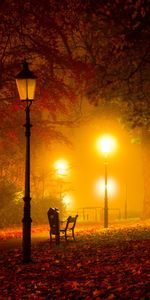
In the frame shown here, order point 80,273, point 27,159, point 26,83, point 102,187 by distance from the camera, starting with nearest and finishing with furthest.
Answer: point 80,273, point 27,159, point 26,83, point 102,187

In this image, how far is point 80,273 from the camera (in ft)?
32.5

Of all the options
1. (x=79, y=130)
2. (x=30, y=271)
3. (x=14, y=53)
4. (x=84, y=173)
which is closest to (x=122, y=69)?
(x=14, y=53)

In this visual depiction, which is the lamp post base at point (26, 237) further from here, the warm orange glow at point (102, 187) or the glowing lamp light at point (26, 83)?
the warm orange glow at point (102, 187)

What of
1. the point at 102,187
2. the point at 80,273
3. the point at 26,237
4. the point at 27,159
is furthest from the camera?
the point at 102,187

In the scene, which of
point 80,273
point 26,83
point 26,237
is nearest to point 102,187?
point 26,237

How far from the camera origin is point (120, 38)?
14.4 m

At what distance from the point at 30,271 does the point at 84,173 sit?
2177 inches

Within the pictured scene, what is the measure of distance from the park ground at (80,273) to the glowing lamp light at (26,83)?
14.2 ft

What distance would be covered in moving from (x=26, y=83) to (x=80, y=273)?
5.12m

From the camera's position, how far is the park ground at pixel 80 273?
8164 mm

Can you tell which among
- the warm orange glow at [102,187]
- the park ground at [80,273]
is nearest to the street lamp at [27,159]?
the park ground at [80,273]

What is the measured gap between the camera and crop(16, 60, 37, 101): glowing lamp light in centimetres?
1205

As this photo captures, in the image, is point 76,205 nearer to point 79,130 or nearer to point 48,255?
point 79,130

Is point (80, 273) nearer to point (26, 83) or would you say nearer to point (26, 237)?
point (26, 237)
